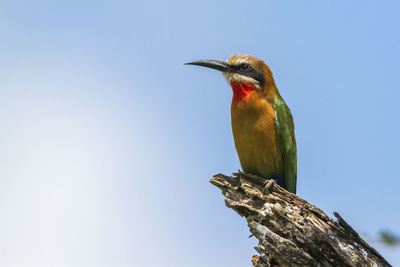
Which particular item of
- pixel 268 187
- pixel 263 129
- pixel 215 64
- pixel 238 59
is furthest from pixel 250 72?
pixel 268 187

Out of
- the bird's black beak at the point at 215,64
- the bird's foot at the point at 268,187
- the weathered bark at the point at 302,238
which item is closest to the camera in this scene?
the weathered bark at the point at 302,238

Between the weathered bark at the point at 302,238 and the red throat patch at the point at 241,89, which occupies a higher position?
the red throat patch at the point at 241,89

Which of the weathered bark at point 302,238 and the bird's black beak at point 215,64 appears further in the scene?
the bird's black beak at point 215,64

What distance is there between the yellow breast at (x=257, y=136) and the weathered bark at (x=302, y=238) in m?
1.60

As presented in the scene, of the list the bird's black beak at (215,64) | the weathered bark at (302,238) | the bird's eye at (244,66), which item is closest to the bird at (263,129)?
the bird's eye at (244,66)

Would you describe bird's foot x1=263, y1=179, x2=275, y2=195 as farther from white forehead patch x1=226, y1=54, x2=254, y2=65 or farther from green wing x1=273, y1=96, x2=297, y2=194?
white forehead patch x1=226, y1=54, x2=254, y2=65

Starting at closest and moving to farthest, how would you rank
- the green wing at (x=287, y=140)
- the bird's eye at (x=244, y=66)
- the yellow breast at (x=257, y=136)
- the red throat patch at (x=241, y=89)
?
the yellow breast at (x=257, y=136) < the green wing at (x=287, y=140) < the red throat patch at (x=241, y=89) < the bird's eye at (x=244, y=66)

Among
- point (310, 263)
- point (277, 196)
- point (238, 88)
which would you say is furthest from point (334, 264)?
point (238, 88)

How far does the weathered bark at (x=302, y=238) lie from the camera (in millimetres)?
4969

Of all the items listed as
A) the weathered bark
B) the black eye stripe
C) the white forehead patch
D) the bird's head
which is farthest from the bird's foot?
the white forehead patch

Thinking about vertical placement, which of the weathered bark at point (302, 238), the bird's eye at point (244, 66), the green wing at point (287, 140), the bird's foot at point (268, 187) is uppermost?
the bird's eye at point (244, 66)

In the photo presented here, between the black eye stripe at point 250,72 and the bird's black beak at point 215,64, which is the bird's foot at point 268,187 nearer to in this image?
the black eye stripe at point 250,72

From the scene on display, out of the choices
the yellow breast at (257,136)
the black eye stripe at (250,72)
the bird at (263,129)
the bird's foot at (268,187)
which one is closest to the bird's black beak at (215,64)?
the black eye stripe at (250,72)

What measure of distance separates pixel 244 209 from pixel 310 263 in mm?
1085
